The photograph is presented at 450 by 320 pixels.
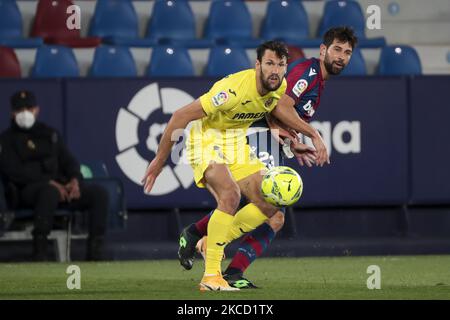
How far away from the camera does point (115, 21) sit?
15.2m

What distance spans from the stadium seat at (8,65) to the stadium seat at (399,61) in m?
4.23

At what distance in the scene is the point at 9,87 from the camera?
13469 mm

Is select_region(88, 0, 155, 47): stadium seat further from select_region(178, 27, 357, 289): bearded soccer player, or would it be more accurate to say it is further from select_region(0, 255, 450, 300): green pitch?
select_region(178, 27, 357, 289): bearded soccer player

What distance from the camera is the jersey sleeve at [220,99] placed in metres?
8.70

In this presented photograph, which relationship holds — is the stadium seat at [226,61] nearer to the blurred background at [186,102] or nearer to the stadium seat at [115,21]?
the blurred background at [186,102]

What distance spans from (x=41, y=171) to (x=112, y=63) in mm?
2034

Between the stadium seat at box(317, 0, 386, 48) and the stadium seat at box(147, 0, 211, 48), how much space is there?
5.39ft

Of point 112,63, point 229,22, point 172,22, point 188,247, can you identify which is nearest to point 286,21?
point 229,22

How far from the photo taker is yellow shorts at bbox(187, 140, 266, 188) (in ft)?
29.6

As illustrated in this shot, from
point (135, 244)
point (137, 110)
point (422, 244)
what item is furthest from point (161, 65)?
point (422, 244)

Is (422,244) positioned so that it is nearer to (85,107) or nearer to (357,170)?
(357,170)

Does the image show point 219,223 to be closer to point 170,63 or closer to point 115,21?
point 170,63

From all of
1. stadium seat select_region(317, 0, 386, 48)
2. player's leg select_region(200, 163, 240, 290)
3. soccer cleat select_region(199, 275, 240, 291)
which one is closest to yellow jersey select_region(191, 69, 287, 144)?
player's leg select_region(200, 163, 240, 290)

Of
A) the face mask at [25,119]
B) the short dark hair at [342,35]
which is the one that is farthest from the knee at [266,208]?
the face mask at [25,119]
